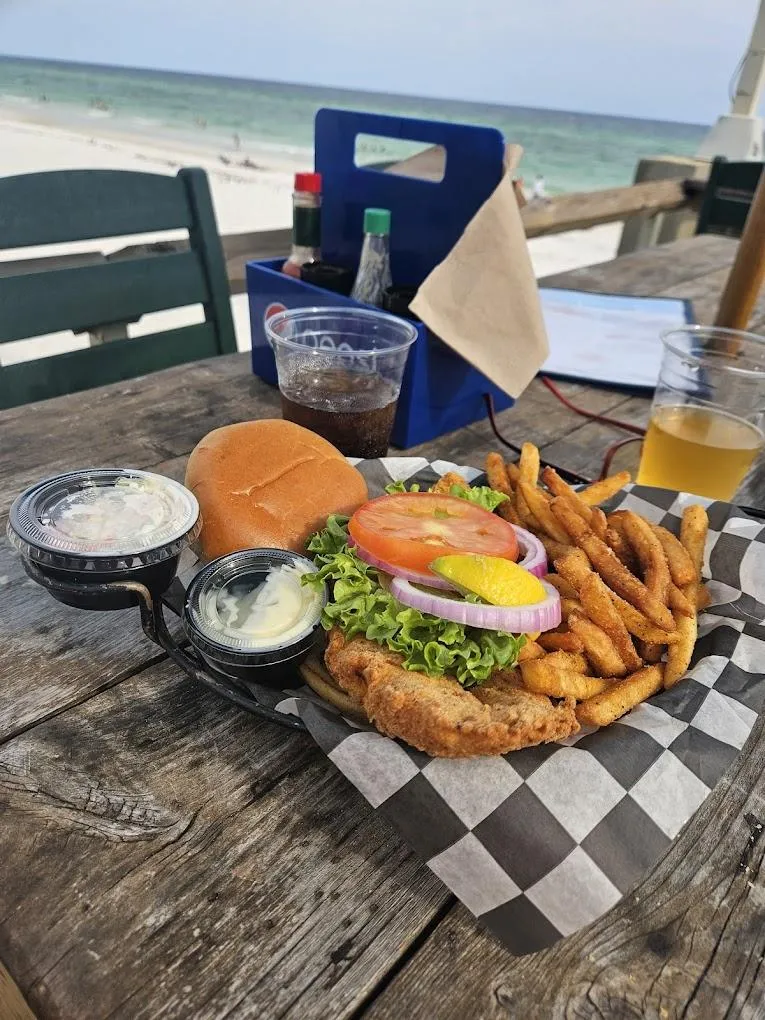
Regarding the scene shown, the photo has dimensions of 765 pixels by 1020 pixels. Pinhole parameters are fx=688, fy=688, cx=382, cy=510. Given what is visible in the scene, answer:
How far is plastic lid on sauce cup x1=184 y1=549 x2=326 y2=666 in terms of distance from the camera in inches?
34.5

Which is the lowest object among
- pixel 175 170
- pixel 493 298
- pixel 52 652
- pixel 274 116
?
pixel 175 170

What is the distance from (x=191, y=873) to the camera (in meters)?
0.74

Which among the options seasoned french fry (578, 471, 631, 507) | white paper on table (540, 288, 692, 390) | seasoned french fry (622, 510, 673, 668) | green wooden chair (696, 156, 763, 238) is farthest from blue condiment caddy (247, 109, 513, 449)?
green wooden chair (696, 156, 763, 238)

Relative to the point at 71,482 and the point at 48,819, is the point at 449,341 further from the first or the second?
the point at 48,819

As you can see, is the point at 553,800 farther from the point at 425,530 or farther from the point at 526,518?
the point at 526,518

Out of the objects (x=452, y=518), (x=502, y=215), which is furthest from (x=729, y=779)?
(x=502, y=215)

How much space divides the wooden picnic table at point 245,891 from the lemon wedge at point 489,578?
11.4 inches

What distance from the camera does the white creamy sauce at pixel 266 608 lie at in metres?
0.91

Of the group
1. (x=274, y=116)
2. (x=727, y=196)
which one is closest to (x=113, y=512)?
(x=727, y=196)

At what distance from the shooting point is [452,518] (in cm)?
111

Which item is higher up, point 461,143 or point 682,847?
point 461,143

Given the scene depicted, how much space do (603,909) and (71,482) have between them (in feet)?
3.05

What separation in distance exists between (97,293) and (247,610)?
167 cm

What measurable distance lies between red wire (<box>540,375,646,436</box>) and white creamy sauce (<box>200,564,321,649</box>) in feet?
4.03
